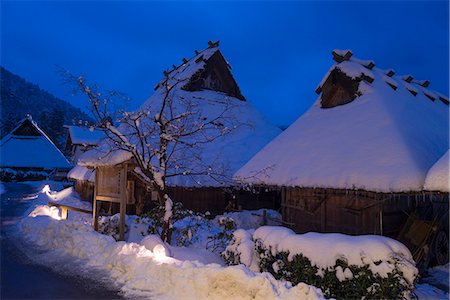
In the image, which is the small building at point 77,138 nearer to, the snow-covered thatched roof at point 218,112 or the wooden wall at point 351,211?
the snow-covered thatched roof at point 218,112

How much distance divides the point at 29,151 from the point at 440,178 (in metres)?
34.2

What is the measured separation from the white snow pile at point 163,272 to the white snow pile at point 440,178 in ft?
12.5

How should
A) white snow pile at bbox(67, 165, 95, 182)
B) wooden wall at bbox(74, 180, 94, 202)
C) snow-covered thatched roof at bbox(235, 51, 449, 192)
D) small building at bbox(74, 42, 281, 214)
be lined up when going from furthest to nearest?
1. wooden wall at bbox(74, 180, 94, 202)
2. white snow pile at bbox(67, 165, 95, 182)
3. small building at bbox(74, 42, 281, 214)
4. snow-covered thatched roof at bbox(235, 51, 449, 192)

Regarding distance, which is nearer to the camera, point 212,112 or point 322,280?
point 322,280

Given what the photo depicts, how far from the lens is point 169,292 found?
672 cm

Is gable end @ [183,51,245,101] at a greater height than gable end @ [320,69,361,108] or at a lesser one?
greater

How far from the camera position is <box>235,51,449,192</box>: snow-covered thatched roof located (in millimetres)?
8750

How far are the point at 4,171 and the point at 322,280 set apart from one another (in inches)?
1659

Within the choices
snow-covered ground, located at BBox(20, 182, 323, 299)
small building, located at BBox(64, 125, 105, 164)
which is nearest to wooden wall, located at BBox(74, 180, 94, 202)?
snow-covered ground, located at BBox(20, 182, 323, 299)

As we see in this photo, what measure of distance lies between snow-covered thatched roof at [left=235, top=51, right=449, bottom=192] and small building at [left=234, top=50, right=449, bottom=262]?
28 millimetres

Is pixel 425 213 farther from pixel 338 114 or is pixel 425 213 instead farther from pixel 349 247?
pixel 349 247

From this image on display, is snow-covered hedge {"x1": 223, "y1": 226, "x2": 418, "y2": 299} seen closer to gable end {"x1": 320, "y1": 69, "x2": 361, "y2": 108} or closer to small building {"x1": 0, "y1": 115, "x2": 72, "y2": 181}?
gable end {"x1": 320, "y1": 69, "x2": 361, "y2": 108}

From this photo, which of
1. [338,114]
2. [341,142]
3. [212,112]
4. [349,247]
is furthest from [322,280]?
[212,112]

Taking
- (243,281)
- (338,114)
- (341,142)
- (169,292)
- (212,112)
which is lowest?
(169,292)
